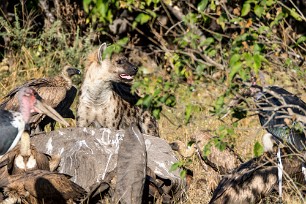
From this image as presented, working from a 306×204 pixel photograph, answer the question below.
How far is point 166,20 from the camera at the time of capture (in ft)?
41.9

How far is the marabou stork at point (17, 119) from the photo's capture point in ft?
20.8

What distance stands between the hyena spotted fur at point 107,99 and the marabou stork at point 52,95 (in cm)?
42

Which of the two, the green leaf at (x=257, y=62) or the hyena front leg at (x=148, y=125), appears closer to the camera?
the green leaf at (x=257, y=62)

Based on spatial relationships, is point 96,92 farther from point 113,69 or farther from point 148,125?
point 148,125

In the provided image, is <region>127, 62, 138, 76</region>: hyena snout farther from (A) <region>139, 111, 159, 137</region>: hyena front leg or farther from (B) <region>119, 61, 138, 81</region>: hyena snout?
(A) <region>139, 111, 159, 137</region>: hyena front leg

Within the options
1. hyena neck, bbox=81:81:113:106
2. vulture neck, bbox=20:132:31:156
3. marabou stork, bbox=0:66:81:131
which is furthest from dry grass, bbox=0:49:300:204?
vulture neck, bbox=20:132:31:156

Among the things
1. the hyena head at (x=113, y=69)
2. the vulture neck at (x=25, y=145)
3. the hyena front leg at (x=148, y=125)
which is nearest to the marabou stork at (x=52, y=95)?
the hyena head at (x=113, y=69)

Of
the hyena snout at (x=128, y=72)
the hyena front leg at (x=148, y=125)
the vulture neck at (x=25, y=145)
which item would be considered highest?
the vulture neck at (x=25, y=145)

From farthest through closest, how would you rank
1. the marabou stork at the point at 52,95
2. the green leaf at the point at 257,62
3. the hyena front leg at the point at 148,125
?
the hyena front leg at the point at 148,125, the marabou stork at the point at 52,95, the green leaf at the point at 257,62

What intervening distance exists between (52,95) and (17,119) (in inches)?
123

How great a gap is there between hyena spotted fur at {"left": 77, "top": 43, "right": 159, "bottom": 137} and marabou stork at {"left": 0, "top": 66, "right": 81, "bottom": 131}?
0.42 m

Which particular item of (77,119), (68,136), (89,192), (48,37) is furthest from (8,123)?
(48,37)

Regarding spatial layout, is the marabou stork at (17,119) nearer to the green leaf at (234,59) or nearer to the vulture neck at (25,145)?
the vulture neck at (25,145)

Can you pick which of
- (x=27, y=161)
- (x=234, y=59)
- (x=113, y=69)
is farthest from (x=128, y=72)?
(x=234, y=59)
